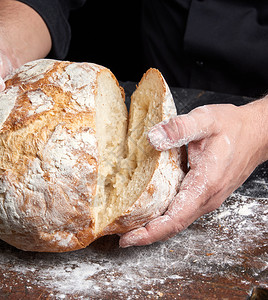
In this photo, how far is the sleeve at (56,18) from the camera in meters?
2.48

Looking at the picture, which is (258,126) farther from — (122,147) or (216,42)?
(216,42)

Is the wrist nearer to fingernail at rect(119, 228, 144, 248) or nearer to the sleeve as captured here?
fingernail at rect(119, 228, 144, 248)

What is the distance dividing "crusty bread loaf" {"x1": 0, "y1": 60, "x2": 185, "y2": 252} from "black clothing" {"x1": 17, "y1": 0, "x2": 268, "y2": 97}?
91 centimetres

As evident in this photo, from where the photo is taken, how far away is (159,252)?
1.64 metres

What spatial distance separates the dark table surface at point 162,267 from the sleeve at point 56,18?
142 cm

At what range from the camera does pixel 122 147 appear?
177 centimetres

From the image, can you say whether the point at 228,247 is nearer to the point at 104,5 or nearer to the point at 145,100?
the point at 145,100

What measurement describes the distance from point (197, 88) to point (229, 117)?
1.19 meters

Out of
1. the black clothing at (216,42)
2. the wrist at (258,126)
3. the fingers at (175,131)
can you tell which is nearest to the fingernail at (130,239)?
the fingers at (175,131)

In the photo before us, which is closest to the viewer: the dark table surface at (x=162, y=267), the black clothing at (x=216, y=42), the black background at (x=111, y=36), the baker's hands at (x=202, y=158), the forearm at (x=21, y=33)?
the dark table surface at (x=162, y=267)

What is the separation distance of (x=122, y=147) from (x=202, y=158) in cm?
36

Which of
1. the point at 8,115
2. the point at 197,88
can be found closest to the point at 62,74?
the point at 8,115

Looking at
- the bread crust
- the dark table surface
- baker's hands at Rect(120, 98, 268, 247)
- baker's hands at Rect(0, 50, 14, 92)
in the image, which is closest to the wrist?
baker's hands at Rect(120, 98, 268, 247)

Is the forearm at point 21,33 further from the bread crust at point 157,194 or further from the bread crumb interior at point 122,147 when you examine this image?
the bread crust at point 157,194
